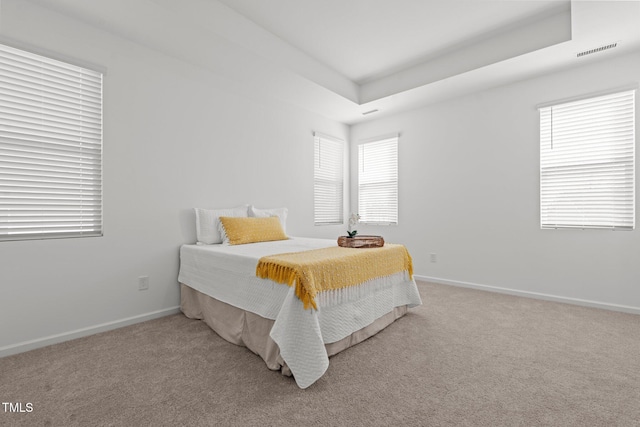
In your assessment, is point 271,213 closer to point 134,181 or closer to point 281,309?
point 134,181

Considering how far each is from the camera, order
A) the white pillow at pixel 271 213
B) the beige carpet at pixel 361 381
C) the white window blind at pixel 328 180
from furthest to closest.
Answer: the white window blind at pixel 328 180 → the white pillow at pixel 271 213 → the beige carpet at pixel 361 381

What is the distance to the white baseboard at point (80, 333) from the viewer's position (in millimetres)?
2135

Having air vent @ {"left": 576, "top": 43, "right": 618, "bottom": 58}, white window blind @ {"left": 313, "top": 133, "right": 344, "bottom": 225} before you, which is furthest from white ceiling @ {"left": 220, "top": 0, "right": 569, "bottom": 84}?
white window blind @ {"left": 313, "top": 133, "right": 344, "bottom": 225}

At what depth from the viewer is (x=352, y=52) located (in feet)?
11.4

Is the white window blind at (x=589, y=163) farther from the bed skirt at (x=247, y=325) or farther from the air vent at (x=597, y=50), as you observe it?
the bed skirt at (x=247, y=325)

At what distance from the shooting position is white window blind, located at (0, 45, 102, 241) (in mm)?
2158

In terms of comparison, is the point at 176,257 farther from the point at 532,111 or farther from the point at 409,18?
the point at 532,111

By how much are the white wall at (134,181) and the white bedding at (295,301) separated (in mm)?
415

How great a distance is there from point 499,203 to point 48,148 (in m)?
4.67

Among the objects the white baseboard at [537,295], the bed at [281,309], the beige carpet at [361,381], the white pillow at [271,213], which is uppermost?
the white pillow at [271,213]

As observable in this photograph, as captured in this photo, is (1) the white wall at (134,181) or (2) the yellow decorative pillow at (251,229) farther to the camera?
(2) the yellow decorative pillow at (251,229)

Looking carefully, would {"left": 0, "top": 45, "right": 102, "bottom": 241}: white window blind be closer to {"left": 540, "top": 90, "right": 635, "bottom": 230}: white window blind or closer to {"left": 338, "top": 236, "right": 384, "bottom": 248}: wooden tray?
{"left": 338, "top": 236, "right": 384, "bottom": 248}: wooden tray

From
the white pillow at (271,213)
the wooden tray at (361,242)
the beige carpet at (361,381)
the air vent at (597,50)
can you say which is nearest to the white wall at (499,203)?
the air vent at (597,50)

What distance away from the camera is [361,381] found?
177 cm
